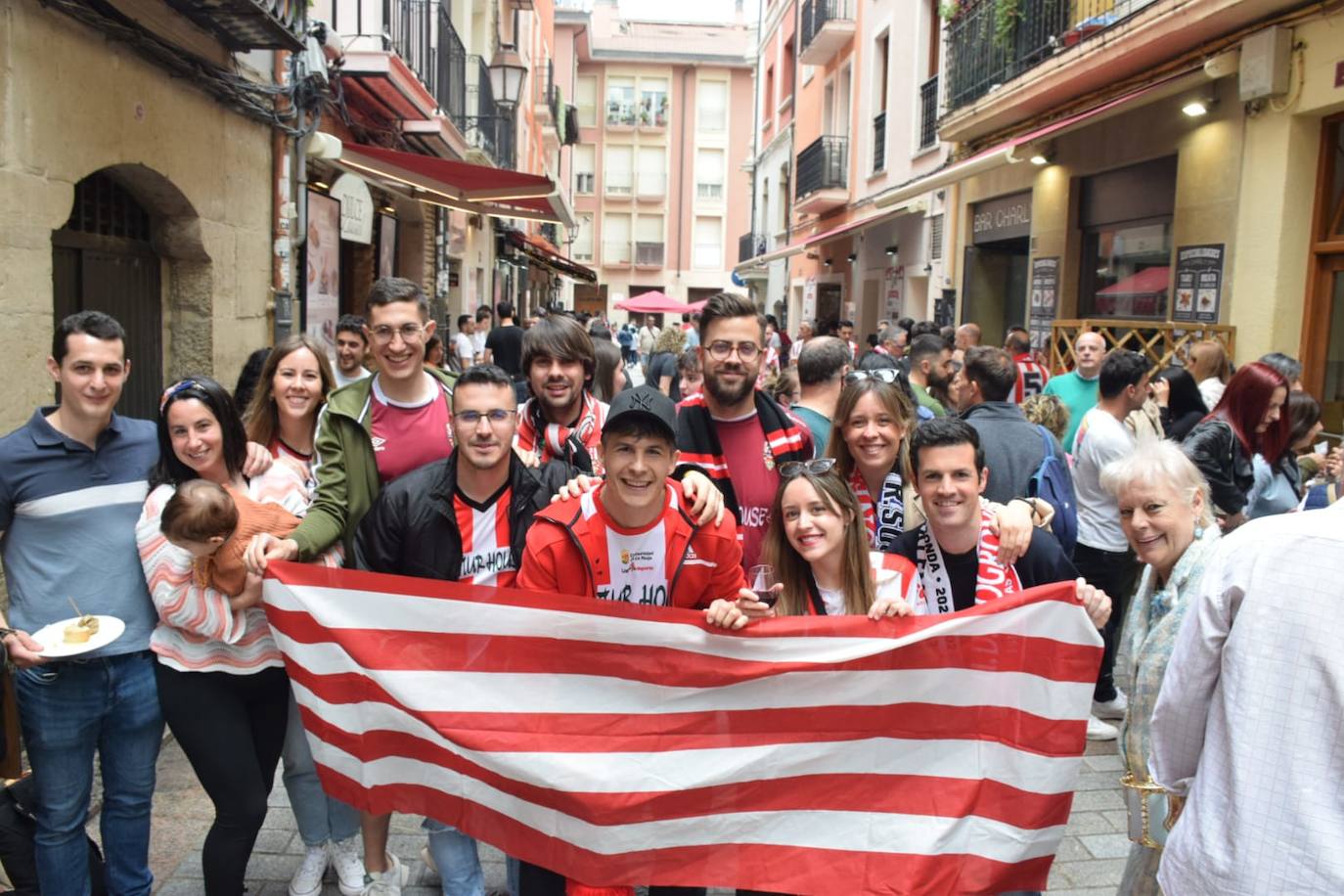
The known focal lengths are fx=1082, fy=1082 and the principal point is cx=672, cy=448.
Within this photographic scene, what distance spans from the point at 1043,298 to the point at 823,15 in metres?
12.3

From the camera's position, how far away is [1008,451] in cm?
453

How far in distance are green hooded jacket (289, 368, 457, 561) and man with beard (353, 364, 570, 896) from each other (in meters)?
0.17

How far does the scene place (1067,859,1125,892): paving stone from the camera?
400cm

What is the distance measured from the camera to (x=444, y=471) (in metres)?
3.41

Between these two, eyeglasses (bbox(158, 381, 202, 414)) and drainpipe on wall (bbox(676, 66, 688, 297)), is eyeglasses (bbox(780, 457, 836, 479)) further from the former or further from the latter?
drainpipe on wall (bbox(676, 66, 688, 297))

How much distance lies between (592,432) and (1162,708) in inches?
93.6

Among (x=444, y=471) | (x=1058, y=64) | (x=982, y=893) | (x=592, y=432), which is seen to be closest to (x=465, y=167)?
(x=1058, y=64)

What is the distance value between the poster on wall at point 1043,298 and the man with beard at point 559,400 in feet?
31.1

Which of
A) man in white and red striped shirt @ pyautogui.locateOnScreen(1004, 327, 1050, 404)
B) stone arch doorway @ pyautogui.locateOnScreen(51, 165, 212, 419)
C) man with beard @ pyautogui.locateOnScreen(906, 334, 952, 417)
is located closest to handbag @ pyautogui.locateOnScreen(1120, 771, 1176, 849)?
man with beard @ pyautogui.locateOnScreen(906, 334, 952, 417)

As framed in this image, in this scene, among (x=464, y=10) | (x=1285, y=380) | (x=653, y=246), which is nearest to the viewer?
(x=1285, y=380)

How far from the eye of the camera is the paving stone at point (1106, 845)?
4.22 meters

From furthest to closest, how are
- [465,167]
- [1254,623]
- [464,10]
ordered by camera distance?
[464,10], [465,167], [1254,623]

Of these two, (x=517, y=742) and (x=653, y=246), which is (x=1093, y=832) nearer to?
(x=517, y=742)

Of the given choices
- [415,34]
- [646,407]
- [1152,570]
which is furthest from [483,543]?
[415,34]
